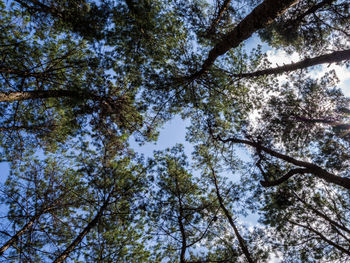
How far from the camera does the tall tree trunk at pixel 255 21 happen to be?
4711 mm

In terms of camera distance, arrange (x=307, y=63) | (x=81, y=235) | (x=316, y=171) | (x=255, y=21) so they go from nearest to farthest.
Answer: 1. (x=255, y=21)
2. (x=316, y=171)
3. (x=81, y=235)
4. (x=307, y=63)

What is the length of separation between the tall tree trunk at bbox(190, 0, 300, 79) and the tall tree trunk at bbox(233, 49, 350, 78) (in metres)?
1.86

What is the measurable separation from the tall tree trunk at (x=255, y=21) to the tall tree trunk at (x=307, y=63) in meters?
1.86

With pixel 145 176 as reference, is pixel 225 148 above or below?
above

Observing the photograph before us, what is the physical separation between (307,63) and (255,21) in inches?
111

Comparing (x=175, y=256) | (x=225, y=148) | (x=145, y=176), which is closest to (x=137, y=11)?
(x=145, y=176)

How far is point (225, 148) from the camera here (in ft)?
27.1

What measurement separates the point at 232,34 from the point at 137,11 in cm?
297

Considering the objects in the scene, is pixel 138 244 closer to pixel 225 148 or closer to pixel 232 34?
pixel 225 148

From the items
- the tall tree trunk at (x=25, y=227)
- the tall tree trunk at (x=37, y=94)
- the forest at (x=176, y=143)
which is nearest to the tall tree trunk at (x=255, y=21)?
the forest at (x=176, y=143)

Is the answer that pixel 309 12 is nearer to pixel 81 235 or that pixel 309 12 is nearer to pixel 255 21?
pixel 255 21

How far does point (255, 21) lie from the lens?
5141 mm

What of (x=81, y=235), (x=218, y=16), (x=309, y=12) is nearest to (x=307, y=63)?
(x=309, y=12)

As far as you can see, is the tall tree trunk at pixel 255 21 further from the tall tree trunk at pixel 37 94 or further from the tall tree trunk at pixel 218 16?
the tall tree trunk at pixel 37 94
